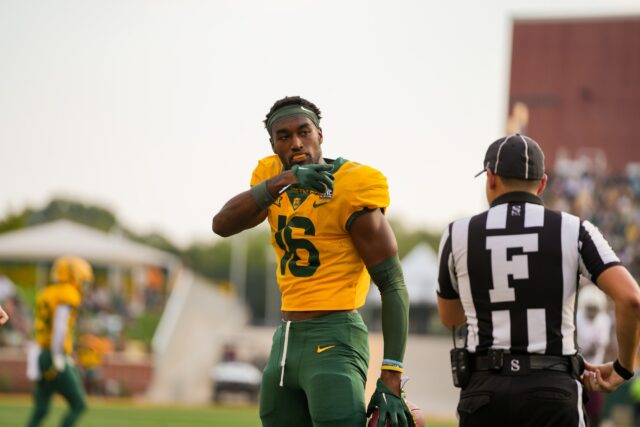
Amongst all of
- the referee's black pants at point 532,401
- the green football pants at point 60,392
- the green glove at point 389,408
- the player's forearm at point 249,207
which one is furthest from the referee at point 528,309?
the green football pants at point 60,392

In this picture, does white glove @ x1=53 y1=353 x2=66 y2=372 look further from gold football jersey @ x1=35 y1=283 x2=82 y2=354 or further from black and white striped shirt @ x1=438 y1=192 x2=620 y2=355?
black and white striped shirt @ x1=438 y1=192 x2=620 y2=355

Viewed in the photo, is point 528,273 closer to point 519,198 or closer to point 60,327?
point 519,198

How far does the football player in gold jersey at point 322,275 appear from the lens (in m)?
4.61

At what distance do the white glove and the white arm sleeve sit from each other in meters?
0.04

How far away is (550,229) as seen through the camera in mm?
4520

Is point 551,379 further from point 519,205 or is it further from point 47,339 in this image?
point 47,339

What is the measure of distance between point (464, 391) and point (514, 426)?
292mm

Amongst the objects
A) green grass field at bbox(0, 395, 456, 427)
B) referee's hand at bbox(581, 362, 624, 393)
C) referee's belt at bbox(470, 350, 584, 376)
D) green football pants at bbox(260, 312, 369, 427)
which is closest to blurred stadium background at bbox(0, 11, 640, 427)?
green grass field at bbox(0, 395, 456, 427)

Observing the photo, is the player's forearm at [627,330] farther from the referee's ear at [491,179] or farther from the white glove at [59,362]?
the white glove at [59,362]

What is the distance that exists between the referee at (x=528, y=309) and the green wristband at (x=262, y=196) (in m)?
0.81

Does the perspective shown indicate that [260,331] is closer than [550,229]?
No

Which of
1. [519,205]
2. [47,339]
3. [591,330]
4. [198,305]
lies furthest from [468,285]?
[198,305]

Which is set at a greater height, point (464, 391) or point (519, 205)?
point (519, 205)

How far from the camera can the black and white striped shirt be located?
4.47 metres
